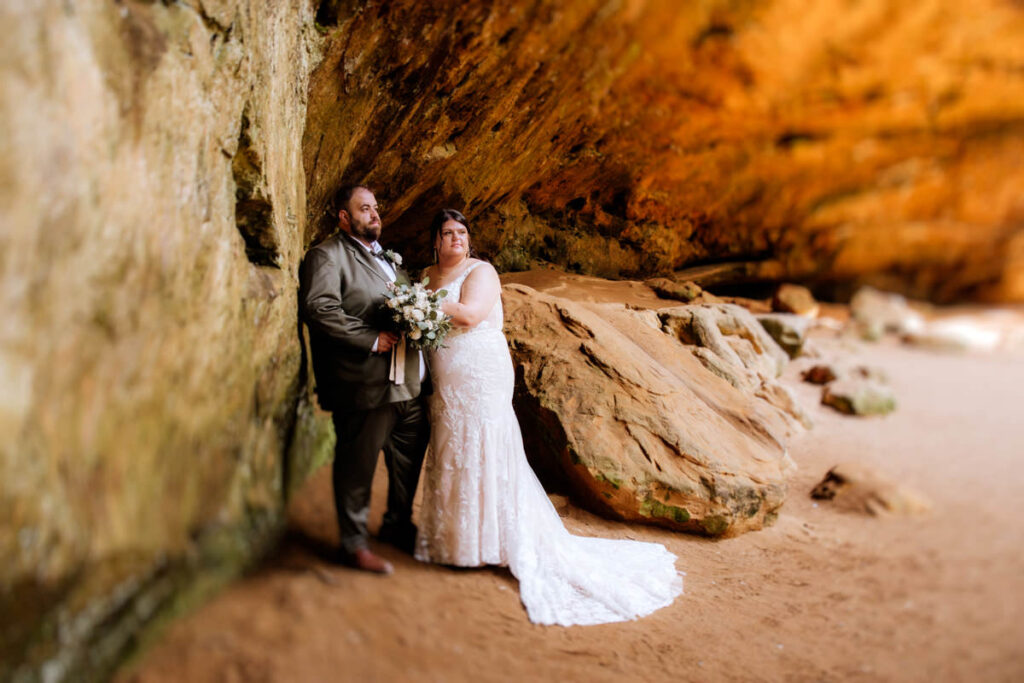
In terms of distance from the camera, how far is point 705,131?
4.60 metres

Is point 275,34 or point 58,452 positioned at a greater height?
point 275,34

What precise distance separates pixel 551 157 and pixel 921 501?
5.14 meters

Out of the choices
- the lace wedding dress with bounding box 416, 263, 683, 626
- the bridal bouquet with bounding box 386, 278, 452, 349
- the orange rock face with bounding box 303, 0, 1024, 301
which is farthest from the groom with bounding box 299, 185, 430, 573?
the orange rock face with bounding box 303, 0, 1024, 301

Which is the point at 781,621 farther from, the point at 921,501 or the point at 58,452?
the point at 58,452

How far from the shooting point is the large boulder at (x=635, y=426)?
4535 mm

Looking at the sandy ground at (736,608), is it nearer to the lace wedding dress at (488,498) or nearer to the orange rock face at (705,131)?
the lace wedding dress at (488,498)

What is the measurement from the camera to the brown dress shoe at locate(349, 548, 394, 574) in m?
3.08

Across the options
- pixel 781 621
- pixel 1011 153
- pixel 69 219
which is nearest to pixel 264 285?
pixel 69 219

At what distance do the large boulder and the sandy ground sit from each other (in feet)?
0.91

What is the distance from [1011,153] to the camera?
2.36 metres

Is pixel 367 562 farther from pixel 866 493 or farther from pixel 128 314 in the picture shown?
pixel 866 493

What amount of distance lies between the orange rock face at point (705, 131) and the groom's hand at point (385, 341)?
1.61 meters

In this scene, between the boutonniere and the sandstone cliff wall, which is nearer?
the sandstone cliff wall

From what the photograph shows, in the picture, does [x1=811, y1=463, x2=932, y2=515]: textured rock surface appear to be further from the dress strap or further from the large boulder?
the dress strap
